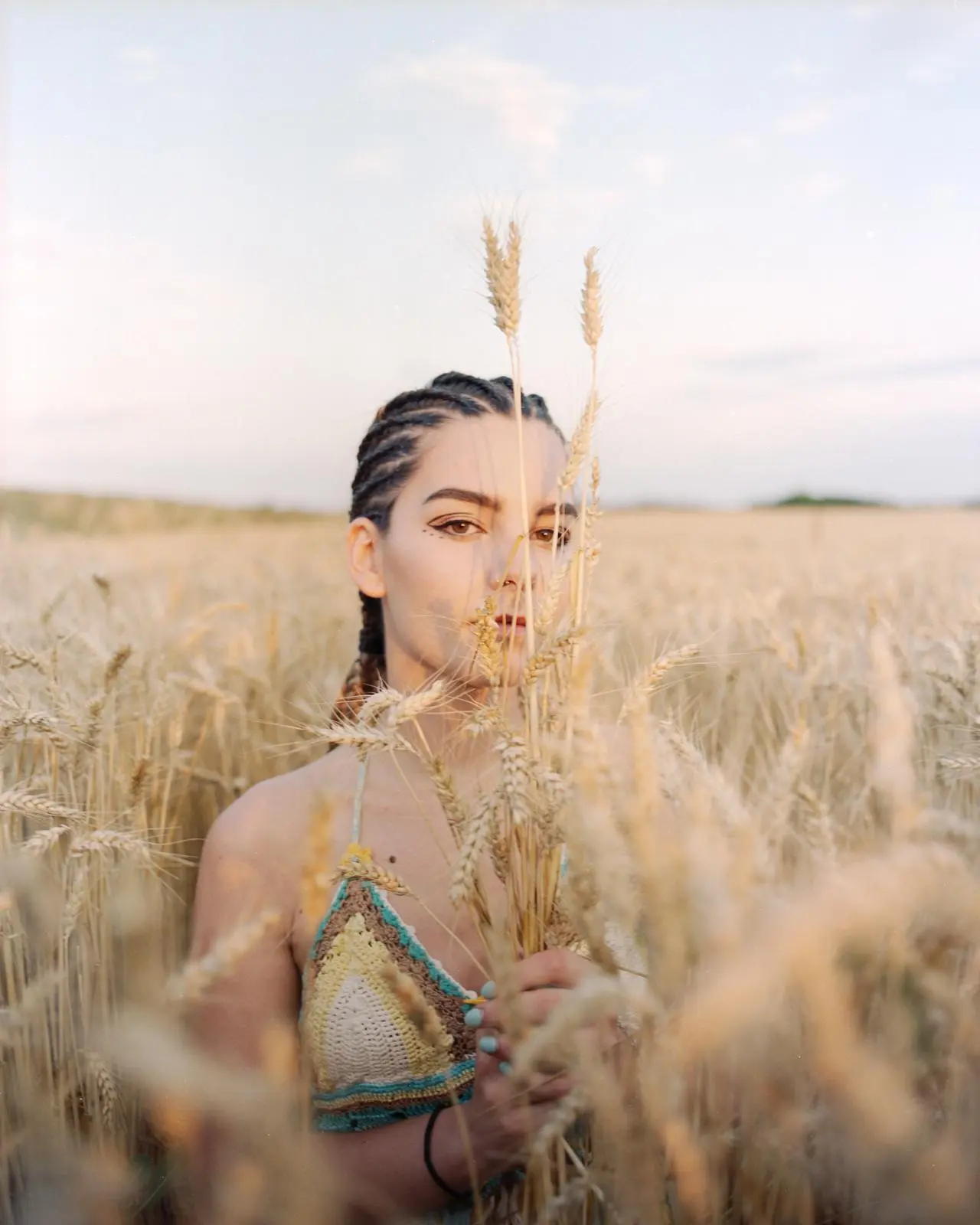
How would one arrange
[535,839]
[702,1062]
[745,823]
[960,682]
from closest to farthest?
[745,823]
[702,1062]
[535,839]
[960,682]

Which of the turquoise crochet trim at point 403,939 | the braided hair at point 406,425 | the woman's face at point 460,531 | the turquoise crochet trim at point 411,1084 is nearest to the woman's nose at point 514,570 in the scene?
the woman's face at point 460,531

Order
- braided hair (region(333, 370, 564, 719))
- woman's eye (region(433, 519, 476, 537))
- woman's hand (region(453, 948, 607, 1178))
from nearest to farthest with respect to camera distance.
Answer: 1. woman's hand (region(453, 948, 607, 1178))
2. woman's eye (region(433, 519, 476, 537))
3. braided hair (region(333, 370, 564, 719))

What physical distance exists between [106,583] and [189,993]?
5.80 feet

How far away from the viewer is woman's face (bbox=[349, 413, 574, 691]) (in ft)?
4.79

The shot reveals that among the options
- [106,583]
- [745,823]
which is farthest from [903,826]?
[106,583]

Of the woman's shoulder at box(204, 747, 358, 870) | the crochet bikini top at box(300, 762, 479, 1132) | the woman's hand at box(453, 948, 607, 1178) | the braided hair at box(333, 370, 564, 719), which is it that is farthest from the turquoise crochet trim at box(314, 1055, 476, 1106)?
the braided hair at box(333, 370, 564, 719)

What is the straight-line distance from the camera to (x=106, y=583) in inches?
89.9

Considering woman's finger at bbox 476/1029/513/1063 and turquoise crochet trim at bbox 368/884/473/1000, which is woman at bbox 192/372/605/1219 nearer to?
turquoise crochet trim at bbox 368/884/473/1000

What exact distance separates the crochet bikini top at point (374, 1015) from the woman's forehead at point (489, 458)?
623 millimetres

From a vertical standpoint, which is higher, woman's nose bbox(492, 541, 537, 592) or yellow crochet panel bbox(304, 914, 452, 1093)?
woman's nose bbox(492, 541, 537, 592)

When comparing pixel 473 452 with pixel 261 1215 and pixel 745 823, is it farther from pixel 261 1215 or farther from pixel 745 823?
pixel 261 1215

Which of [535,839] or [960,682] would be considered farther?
[960,682]

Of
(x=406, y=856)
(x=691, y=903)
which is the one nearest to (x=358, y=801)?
(x=406, y=856)

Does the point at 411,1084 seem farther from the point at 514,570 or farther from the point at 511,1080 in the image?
the point at 514,570
